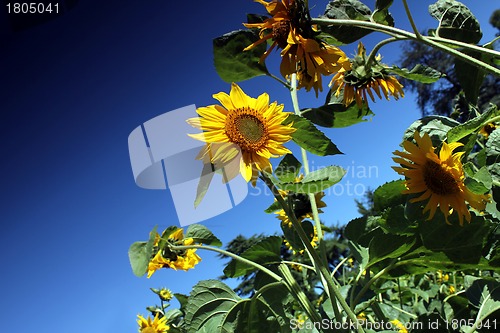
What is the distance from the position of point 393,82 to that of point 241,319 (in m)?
0.62

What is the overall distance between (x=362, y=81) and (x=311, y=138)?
0.30 m

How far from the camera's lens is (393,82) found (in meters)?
1.02

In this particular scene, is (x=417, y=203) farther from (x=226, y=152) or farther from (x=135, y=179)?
(x=135, y=179)

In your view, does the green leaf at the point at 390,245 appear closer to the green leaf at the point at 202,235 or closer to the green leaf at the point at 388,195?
the green leaf at the point at 388,195

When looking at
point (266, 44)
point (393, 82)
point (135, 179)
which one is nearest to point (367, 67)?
point (393, 82)

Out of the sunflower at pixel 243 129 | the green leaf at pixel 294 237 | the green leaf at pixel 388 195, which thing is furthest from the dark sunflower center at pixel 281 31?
the green leaf at pixel 294 237

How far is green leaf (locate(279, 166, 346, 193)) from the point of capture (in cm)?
63

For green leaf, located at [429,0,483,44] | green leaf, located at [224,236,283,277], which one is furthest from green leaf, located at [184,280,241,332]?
green leaf, located at [429,0,483,44]

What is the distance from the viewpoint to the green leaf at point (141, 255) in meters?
0.80

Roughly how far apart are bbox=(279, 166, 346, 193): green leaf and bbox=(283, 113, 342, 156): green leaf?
0.06m

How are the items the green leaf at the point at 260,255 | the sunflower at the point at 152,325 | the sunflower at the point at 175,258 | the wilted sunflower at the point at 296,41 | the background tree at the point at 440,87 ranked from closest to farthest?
the wilted sunflower at the point at 296,41, the green leaf at the point at 260,255, the sunflower at the point at 175,258, the sunflower at the point at 152,325, the background tree at the point at 440,87

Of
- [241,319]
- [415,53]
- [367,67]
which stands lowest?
[241,319]

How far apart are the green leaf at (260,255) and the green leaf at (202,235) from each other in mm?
154

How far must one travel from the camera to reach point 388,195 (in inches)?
32.9
